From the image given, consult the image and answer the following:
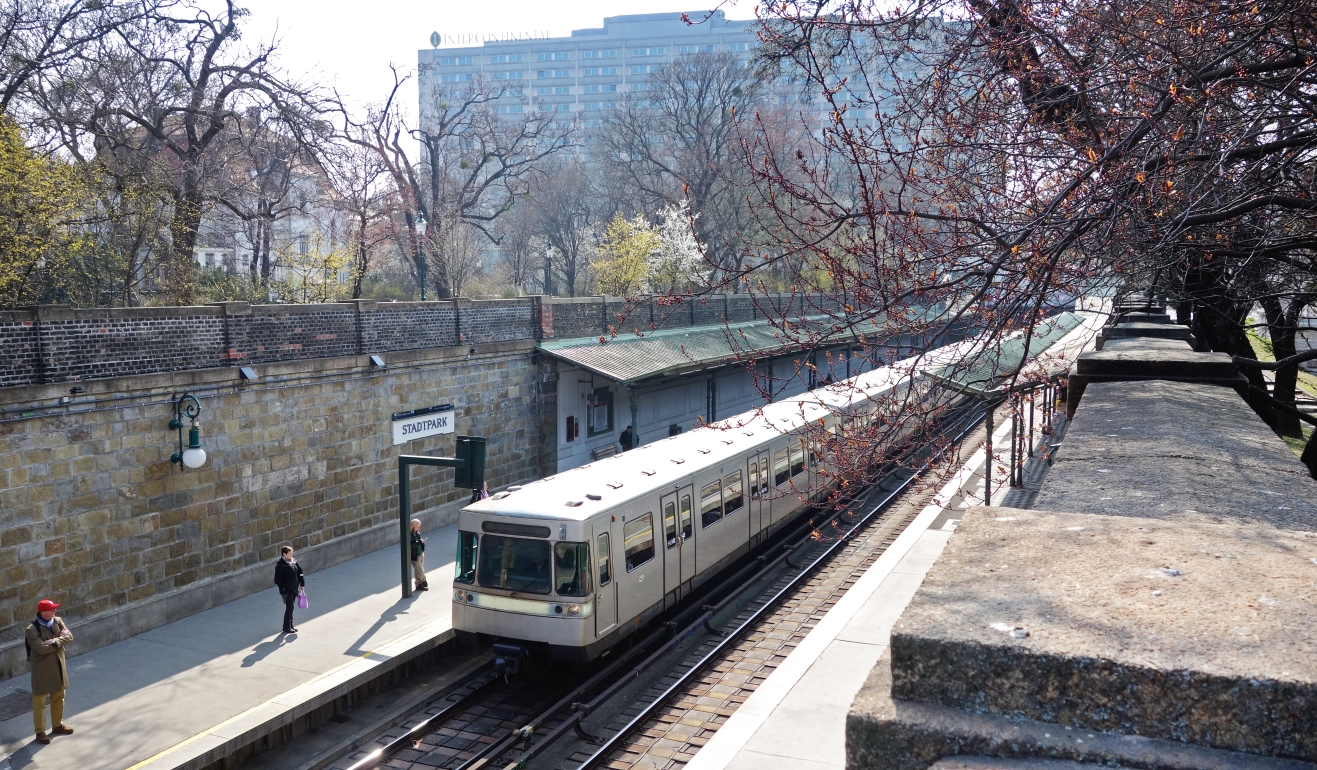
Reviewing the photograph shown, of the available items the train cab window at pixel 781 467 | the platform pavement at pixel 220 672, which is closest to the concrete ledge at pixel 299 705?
the platform pavement at pixel 220 672

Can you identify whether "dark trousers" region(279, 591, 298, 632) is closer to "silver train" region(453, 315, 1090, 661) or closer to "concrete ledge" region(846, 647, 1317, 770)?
"silver train" region(453, 315, 1090, 661)

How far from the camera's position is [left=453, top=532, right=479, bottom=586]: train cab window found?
12.2 meters

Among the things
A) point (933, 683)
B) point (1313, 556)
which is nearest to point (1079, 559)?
point (1313, 556)

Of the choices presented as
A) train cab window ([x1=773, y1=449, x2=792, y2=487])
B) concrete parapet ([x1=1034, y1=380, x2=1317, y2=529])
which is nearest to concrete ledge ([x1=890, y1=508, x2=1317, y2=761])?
concrete parapet ([x1=1034, y1=380, x2=1317, y2=529])

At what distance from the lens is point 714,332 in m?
31.2

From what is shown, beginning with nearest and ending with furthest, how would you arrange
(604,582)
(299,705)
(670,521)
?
(299,705)
(604,582)
(670,521)

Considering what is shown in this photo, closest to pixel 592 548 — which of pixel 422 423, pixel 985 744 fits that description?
A: pixel 422 423

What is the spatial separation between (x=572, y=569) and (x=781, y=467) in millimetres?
6951

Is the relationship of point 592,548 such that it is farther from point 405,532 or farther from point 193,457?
point 193,457

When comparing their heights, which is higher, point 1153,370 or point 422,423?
point 1153,370

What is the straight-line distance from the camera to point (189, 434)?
1421cm

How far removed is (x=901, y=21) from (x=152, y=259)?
67.5ft

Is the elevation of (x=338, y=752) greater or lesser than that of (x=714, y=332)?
lesser

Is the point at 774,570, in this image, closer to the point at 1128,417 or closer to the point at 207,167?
the point at 1128,417
